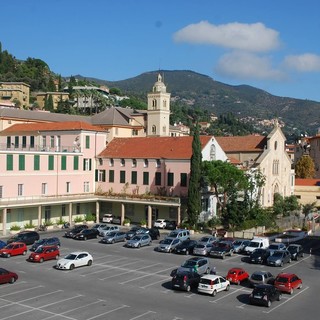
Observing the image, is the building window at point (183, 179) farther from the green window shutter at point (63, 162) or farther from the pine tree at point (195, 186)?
the green window shutter at point (63, 162)

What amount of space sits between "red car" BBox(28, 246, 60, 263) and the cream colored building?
426 feet

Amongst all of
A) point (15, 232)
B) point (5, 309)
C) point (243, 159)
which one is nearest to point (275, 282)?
point (5, 309)

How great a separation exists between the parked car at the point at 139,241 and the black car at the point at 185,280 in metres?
16.1

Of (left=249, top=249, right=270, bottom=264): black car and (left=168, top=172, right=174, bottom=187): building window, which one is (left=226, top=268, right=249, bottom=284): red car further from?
(left=168, top=172, right=174, bottom=187): building window

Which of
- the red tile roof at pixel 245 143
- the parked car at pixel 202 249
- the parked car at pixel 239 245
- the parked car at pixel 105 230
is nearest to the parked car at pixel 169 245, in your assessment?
the parked car at pixel 202 249

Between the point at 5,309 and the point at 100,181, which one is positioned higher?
the point at 100,181

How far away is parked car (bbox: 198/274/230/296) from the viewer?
111 feet

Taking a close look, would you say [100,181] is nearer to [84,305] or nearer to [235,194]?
[235,194]

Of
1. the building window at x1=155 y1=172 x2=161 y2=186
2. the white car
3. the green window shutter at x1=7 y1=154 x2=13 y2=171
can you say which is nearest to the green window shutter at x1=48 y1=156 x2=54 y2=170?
the green window shutter at x1=7 y1=154 x2=13 y2=171

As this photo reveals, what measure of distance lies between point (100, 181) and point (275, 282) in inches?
1601

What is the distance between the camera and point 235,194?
6425 centimetres

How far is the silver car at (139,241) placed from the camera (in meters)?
51.2

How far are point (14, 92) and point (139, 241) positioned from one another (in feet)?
438

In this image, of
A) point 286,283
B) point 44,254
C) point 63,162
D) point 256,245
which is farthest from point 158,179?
point 286,283
